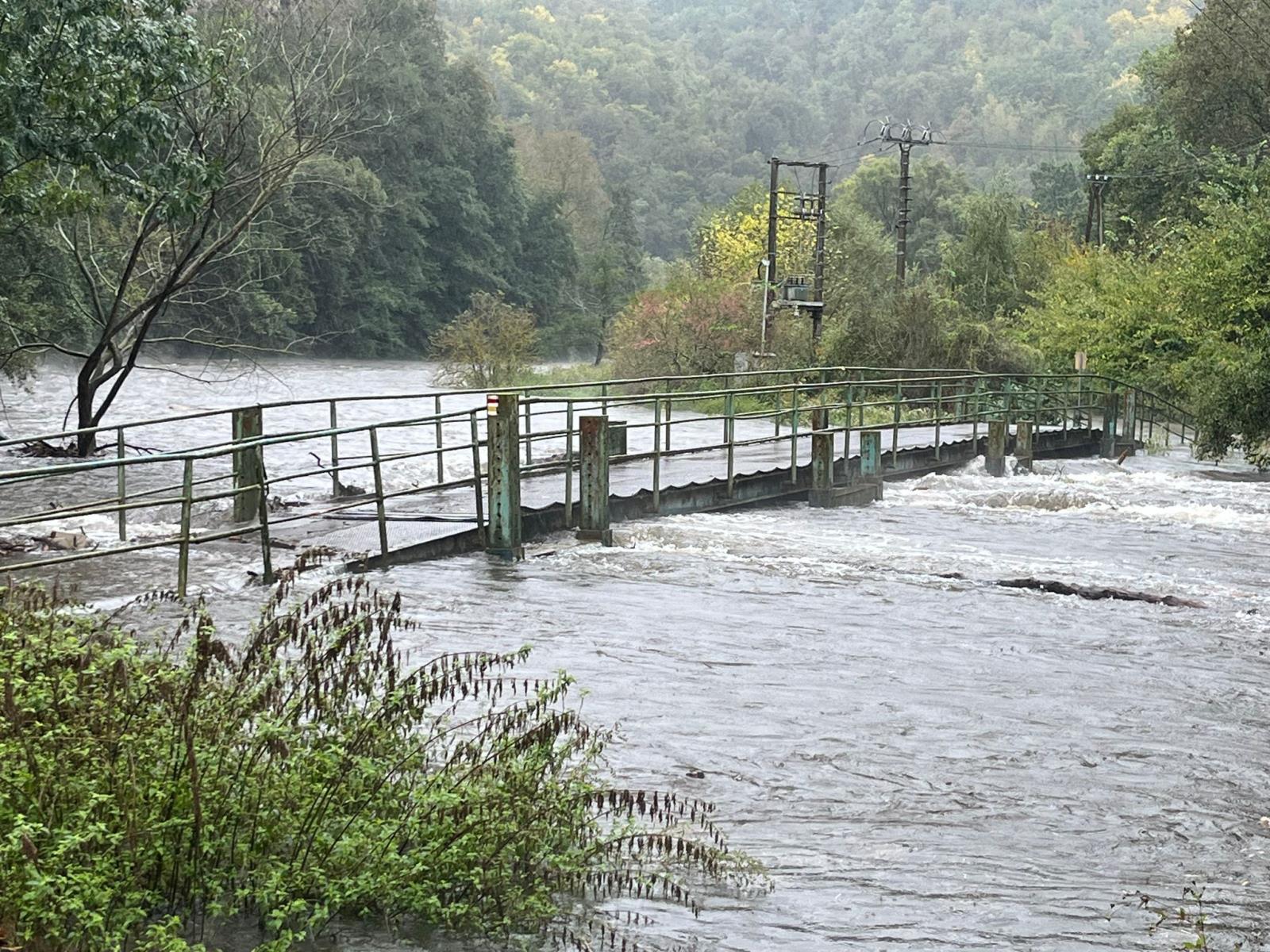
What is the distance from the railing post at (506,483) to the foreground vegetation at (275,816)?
780cm

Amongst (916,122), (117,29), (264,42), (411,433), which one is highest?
(916,122)

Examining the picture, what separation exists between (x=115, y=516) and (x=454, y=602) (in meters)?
5.70

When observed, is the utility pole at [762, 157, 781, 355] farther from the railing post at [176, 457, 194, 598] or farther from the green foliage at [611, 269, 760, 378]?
the railing post at [176, 457, 194, 598]

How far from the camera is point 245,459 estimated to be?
619 inches

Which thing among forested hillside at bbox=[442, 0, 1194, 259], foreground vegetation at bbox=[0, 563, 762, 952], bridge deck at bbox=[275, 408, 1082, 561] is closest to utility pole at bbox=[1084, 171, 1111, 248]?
bridge deck at bbox=[275, 408, 1082, 561]

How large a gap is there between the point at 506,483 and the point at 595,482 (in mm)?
1522

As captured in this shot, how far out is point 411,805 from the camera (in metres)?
6.70

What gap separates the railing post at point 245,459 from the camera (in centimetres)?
1565

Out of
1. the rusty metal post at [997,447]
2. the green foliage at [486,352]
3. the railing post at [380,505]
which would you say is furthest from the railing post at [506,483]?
the green foliage at [486,352]

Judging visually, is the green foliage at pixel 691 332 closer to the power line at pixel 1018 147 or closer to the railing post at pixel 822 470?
the railing post at pixel 822 470

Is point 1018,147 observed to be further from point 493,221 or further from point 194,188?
point 194,188

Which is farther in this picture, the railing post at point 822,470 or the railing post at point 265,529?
the railing post at point 822,470

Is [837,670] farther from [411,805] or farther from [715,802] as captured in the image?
[411,805]

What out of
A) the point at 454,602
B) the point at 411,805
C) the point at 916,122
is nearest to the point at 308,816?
the point at 411,805
